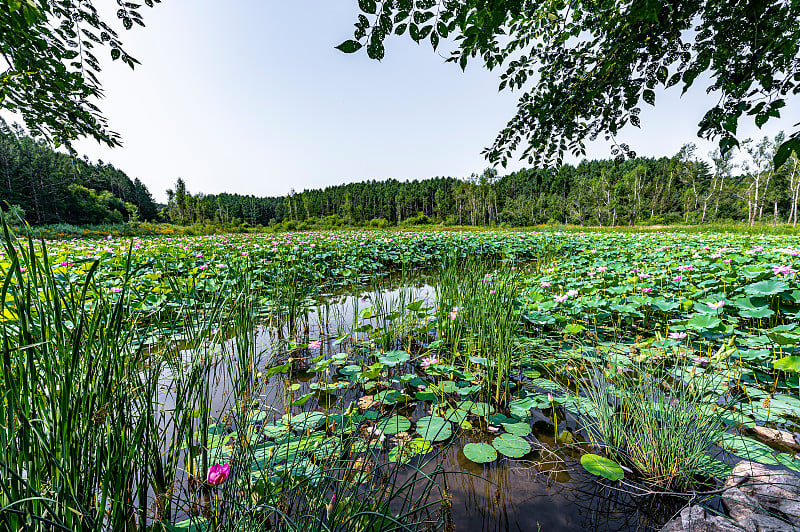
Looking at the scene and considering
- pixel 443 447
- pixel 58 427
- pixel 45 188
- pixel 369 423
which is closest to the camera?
pixel 58 427

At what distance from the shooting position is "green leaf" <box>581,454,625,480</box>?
3.75 ft

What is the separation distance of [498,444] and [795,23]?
8.26 feet

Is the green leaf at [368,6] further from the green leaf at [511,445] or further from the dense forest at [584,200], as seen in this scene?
the dense forest at [584,200]

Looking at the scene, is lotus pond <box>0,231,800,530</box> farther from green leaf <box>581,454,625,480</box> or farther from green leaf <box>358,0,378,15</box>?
green leaf <box>358,0,378,15</box>

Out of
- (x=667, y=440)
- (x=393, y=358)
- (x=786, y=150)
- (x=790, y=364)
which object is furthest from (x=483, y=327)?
(x=786, y=150)

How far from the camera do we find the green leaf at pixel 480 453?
1.27 meters

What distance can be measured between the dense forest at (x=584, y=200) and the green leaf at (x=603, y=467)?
22404 mm

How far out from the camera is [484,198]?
44.9 m

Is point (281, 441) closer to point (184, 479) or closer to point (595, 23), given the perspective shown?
point (184, 479)

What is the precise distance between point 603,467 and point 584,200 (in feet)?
143

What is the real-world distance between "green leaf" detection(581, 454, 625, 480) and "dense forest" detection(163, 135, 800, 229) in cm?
2240

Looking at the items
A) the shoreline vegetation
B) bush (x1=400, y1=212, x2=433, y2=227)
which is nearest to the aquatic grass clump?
the shoreline vegetation

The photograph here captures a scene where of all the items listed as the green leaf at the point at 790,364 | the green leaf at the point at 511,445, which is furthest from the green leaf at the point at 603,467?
the green leaf at the point at 790,364

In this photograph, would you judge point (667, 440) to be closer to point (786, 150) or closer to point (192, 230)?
point (786, 150)
